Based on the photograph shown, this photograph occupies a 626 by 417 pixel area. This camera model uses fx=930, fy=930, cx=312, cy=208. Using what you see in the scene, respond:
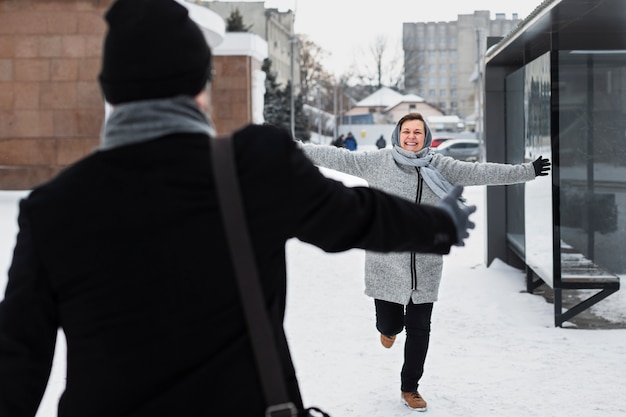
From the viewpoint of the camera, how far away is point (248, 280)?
1.75m

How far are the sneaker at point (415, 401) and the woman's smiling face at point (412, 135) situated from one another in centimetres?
132

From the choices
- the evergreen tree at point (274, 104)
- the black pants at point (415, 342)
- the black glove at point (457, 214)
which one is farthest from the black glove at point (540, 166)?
the evergreen tree at point (274, 104)

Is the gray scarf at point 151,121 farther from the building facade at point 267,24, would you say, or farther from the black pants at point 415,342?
the building facade at point 267,24

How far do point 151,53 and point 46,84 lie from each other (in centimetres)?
1632

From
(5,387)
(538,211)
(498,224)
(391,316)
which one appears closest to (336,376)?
(391,316)

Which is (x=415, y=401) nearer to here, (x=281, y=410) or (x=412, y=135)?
(x=412, y=135)

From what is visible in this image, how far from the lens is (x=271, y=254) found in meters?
1.82

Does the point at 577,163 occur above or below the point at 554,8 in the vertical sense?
below

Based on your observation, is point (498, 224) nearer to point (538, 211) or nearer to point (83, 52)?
point (538, 211)

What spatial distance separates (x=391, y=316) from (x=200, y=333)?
3.49 meters

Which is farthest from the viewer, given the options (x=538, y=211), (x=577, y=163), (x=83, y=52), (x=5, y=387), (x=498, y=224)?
(x=83, y=52)

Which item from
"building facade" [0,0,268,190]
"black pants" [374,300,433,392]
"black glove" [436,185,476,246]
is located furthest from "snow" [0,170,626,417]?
"building facade" [0,0,268,190]

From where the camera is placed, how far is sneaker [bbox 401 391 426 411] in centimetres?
496

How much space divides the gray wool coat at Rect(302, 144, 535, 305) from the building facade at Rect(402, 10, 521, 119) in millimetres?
126325
